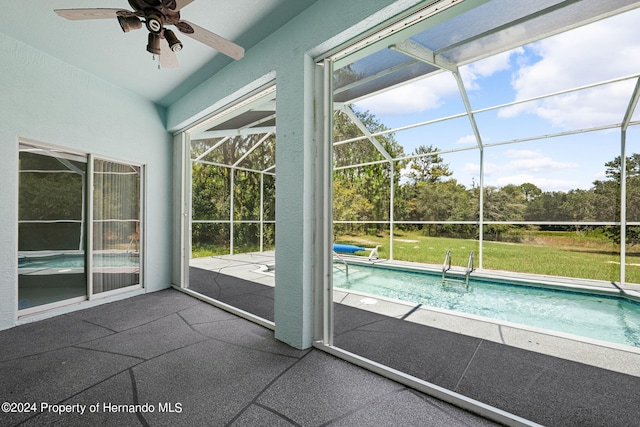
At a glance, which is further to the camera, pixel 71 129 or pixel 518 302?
pixel 518 302

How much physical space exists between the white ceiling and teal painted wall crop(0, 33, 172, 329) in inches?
7.5

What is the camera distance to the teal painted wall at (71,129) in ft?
9.41

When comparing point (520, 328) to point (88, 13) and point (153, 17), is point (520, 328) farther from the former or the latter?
point (88, 13)

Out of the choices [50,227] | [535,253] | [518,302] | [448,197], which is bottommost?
[518,302]

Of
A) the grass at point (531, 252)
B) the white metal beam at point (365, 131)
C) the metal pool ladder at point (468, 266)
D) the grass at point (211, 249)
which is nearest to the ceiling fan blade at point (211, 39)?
the grass at point (531, 252)

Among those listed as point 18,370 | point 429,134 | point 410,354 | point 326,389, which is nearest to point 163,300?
point 18,370

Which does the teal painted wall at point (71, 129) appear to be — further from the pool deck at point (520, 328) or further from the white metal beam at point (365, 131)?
the white metal beam at point (365, 131)

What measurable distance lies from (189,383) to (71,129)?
3.33m

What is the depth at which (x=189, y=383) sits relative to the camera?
194 cm

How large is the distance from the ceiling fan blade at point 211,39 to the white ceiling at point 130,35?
493 mm

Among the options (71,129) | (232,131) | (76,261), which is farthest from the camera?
(232,131)

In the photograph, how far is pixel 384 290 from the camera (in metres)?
5.65

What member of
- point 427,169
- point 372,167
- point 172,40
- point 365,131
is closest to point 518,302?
point 427,169

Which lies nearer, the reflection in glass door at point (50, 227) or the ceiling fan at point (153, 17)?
the ceiling fan at point (153, 17)
